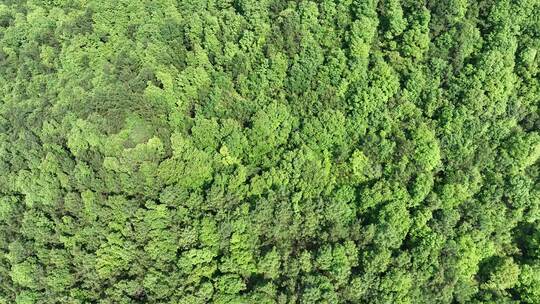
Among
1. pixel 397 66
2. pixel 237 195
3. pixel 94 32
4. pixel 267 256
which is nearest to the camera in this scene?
pixel 267 256

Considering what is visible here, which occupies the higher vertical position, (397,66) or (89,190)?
(397,66)

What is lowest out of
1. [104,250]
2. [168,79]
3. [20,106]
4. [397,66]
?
[104,250]

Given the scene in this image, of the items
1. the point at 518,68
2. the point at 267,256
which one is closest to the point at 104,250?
the point at 267,256

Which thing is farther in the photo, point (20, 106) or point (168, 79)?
point (20, 106)

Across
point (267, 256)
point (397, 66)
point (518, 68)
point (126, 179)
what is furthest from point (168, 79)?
point (518, 68)

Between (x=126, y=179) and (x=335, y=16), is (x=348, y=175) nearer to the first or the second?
(x=335, y=16)

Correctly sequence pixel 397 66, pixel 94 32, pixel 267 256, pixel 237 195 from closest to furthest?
pixel 267 256 < pixel 237 195 < pixel 397 66 < pixel 94 32

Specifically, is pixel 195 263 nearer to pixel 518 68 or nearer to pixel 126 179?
pixel 126 179
